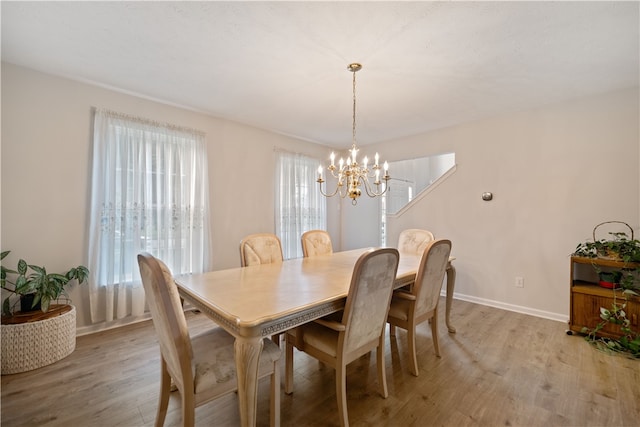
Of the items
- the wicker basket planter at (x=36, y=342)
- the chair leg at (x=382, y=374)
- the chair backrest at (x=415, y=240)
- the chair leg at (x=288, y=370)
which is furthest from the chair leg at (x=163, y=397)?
the chair backrest at (x=415, y=240)

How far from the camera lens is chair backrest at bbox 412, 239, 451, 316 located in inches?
78.2

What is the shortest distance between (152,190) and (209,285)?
1.75m

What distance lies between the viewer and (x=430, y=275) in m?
2.08

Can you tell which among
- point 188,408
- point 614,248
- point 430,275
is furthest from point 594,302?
point 188,408

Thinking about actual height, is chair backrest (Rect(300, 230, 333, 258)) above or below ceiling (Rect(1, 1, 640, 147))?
below

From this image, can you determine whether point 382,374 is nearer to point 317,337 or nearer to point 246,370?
point 317,337

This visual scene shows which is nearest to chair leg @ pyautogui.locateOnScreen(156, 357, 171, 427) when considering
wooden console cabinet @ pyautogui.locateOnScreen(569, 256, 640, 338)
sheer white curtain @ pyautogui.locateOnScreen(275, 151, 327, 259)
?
sheer white curtain @ pyautogui.locateOnScreen(275, 151, 327, 259)

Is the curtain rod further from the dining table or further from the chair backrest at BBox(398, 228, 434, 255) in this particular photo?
the chair backrest at BBox(398, 228, 434, 255)

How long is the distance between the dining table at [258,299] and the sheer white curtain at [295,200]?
189 cm

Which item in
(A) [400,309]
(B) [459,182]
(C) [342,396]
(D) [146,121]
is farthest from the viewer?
(B) [459,182]

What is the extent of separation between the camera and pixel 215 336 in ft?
5.20

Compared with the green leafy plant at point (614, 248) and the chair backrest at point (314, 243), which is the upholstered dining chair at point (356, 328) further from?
the green leafy plant at point (614, 248)

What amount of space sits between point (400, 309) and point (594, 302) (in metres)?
1.98

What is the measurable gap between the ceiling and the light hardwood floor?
7.90 ft
